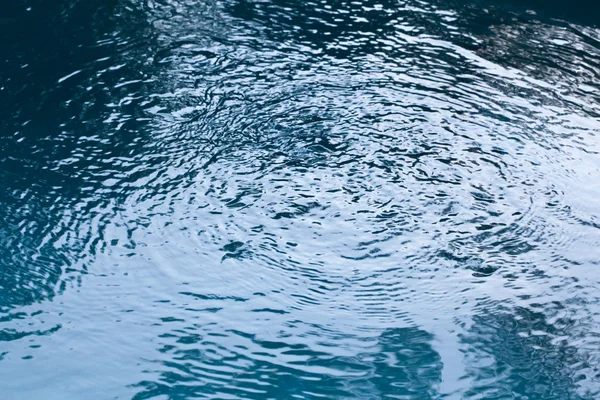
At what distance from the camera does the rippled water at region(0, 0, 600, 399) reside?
12.6 feet

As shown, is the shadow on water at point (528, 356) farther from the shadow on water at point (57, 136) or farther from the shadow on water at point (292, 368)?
the shadow on water at point (57, 136)

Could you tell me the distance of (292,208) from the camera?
4.89 meters

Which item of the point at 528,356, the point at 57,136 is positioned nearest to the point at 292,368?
the point at 528,356

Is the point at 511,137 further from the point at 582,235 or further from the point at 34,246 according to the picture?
the point at 34,246

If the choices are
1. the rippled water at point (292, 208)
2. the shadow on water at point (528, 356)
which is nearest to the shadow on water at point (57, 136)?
the rippled water at point (292, 208)

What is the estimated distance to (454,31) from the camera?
7.44m

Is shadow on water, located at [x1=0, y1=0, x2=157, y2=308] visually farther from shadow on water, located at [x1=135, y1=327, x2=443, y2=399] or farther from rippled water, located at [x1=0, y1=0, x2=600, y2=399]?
shadow on water, located at [x1=135, y1=327, x2=443, y2=399]

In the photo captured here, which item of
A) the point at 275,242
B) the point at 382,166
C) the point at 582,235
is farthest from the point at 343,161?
the point at 582,235

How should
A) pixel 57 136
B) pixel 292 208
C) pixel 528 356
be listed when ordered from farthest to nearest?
pixel 57 136
pixel 292 208
pixel 528 356

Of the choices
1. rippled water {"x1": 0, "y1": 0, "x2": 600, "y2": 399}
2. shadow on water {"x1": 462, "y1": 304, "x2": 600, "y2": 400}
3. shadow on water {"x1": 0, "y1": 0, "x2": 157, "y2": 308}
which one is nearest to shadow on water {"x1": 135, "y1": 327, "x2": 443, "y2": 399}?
rippled water {"x1": 0, "y1": 0, "x2": 600, "y2": 399}

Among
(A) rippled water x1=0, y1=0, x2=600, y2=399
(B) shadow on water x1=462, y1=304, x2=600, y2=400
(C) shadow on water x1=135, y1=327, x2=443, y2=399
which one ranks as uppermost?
(A) rippled water x1=0, y1=0, x2=600, y2=399

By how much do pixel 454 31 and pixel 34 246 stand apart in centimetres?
503

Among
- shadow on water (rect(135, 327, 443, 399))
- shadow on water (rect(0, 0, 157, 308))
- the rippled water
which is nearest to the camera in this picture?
shadow on water (rect(135, 327, 443, 399))

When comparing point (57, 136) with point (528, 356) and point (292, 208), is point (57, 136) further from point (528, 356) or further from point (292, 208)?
point (528, 356)
